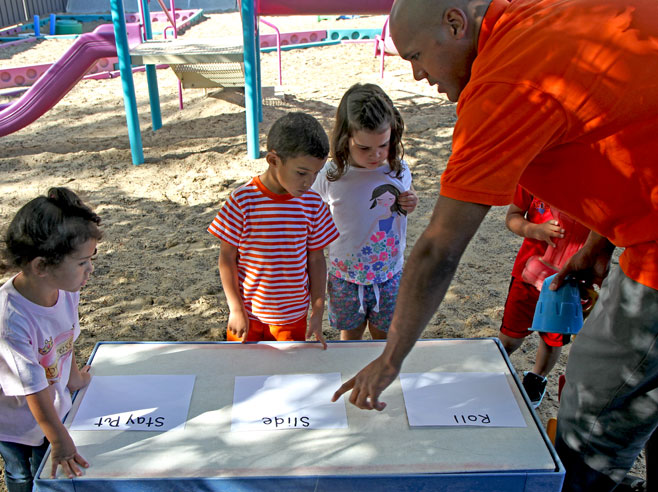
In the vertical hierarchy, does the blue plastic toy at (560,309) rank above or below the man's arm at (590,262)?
below

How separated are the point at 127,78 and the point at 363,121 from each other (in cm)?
427

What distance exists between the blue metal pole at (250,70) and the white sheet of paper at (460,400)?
4.45m

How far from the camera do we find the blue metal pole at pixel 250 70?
570 centimetres

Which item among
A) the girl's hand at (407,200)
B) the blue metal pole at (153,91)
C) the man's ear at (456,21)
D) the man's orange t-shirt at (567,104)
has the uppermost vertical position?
the man's ear at (456,21)

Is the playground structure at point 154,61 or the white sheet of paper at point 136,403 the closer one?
the white sheet of paper at point 136,403

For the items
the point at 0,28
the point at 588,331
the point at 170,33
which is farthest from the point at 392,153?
the point at 0,28

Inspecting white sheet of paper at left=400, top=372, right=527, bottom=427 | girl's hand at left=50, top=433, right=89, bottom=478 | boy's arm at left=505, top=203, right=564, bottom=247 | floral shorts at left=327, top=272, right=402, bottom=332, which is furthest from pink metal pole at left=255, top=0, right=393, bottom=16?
girl's hand at left=50, top=433, right=89, bottom=478

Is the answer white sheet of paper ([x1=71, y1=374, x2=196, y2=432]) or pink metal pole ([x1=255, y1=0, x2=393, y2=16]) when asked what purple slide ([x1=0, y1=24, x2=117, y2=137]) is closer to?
pink metal pole ([x1=255, y1=0, x2=393, y2=16])

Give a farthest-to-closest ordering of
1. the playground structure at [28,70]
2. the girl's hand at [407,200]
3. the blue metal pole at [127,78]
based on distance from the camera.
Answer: the playground structure at [28,70], the blue metal pole at [127,78], the girl's hand at [407,200]

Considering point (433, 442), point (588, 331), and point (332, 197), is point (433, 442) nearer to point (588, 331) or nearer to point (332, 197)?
point (588, 331)

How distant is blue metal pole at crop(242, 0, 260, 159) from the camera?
5.70 metres

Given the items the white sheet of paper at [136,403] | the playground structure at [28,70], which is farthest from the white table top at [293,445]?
the playground structure at [28,70]

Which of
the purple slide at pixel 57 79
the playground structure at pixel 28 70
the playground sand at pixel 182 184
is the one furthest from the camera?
the playground structure at pixel 28 70

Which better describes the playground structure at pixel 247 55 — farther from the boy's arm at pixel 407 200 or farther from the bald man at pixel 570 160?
the bald man at pixel 570 160
